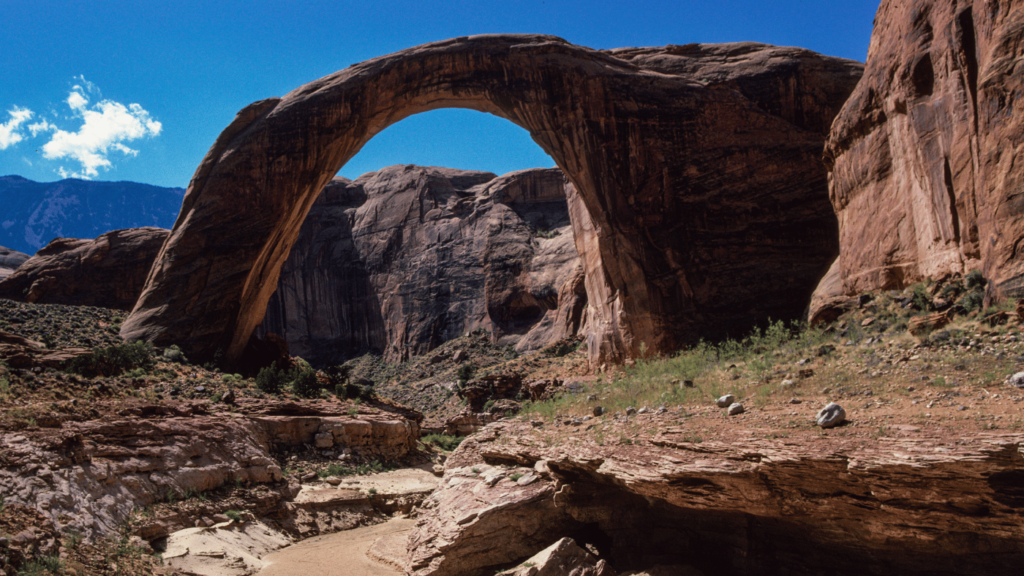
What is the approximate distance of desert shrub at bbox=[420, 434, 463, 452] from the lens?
2198cm

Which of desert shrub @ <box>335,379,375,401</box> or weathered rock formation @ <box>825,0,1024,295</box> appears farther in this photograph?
desert shrub @ <box>335,379,375,401</box>

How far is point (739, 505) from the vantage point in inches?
235

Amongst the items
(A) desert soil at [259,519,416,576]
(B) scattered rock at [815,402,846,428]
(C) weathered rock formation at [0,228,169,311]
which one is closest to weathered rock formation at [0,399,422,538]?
(A) desert soil at [259,519,416,576]

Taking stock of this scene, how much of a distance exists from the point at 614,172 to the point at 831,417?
15.0m

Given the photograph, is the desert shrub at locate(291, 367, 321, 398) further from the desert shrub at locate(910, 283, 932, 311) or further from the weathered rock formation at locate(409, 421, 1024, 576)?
the desert shrub at locate(910, 283, 932, 311)

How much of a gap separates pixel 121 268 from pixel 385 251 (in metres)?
18.7

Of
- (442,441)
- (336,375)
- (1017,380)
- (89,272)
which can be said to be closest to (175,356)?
(336,375)

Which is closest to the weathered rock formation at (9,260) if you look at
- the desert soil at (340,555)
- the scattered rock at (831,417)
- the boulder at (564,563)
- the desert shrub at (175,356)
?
the desert shrub at (175,356)

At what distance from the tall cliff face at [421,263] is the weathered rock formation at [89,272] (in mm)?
15987

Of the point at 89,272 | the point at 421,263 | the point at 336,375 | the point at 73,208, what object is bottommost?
the point at 336,375

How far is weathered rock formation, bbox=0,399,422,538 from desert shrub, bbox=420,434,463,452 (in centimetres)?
443

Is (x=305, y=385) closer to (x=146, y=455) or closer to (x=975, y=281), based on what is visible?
(x=146, y=455)

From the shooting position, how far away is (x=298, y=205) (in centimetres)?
2302

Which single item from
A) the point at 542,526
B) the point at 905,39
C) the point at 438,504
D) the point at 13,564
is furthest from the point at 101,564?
the point at 905,39
